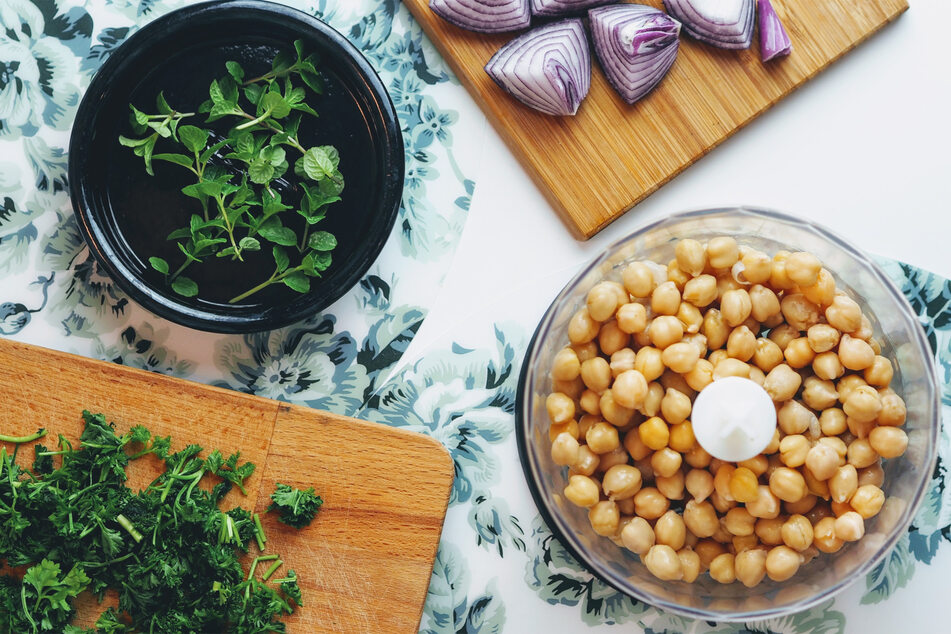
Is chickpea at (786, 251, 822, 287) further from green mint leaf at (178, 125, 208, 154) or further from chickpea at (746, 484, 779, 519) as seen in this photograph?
green mint leaf at (178, 125, 208, 154)

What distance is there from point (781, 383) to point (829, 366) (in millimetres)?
69

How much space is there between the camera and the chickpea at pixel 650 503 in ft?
3.68

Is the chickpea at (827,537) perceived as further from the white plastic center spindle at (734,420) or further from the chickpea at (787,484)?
the white plastic center spindle at (734,420)

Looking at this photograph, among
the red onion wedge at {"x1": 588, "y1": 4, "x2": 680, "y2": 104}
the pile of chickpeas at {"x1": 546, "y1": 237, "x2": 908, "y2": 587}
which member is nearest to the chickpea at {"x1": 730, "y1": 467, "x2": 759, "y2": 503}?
the pile of chickpeas at {"x1": 546, "y1": 237, "x2": 908, "y2": 587}

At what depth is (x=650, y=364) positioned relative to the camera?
3.57 feet

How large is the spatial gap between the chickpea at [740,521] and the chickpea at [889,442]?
0.62 feet

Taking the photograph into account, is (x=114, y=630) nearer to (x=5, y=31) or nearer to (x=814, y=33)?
(x=5, y=31)

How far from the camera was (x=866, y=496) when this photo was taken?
3.51 ft

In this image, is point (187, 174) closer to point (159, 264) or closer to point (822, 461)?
point (159, 264)

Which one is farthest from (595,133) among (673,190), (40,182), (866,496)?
(40,182)

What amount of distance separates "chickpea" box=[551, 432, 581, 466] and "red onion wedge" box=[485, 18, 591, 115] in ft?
Answer: 1.55

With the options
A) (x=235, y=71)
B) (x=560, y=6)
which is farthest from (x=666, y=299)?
(x=235, y=71)

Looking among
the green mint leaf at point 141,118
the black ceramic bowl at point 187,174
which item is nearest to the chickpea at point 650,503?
the black ceramic bowl at point 187,174

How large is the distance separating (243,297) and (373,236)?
22 centimetres
